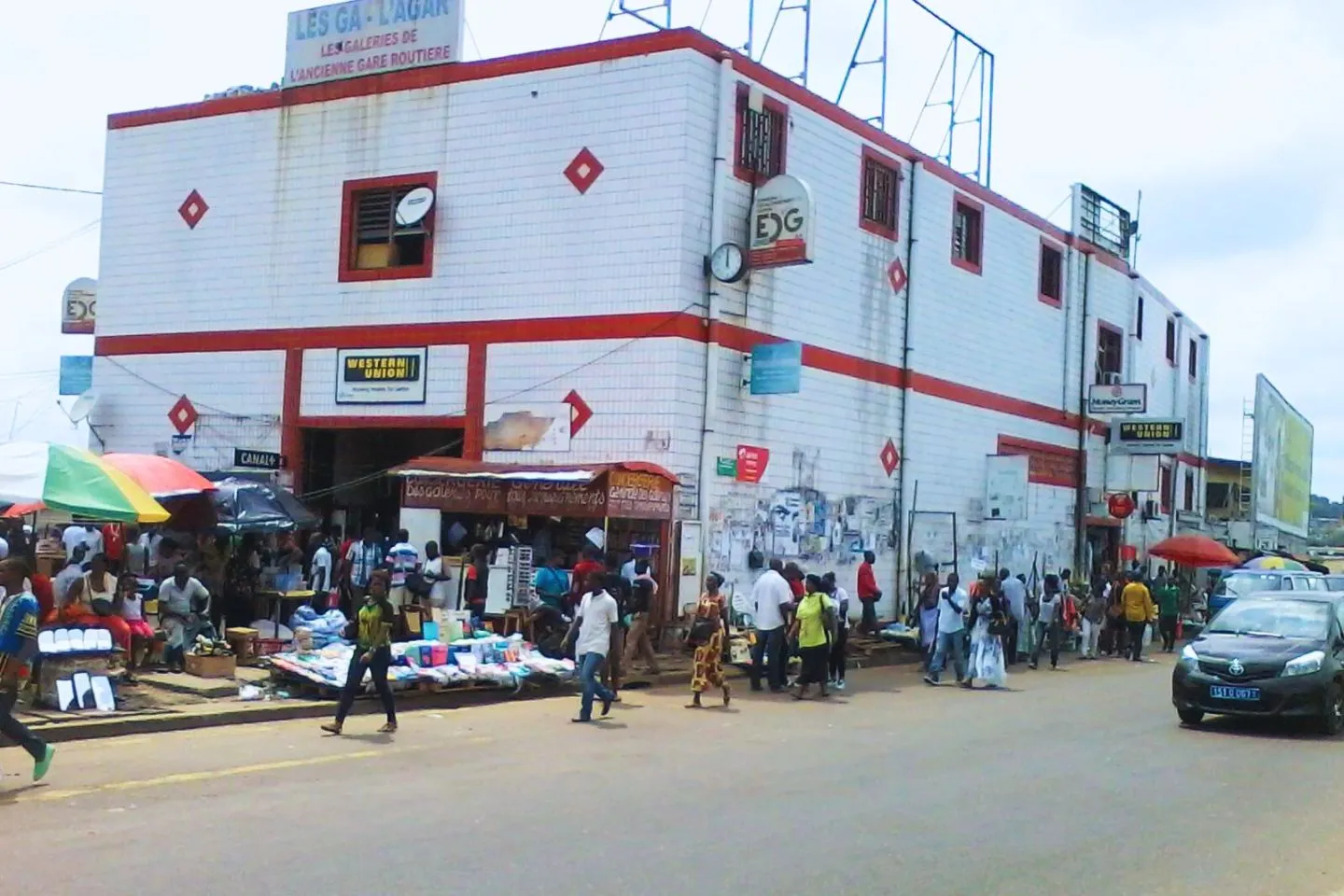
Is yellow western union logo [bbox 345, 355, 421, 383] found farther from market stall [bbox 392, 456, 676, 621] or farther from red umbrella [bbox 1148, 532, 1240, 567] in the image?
red umbrella [bbox 1148, 532, 1240, 567]

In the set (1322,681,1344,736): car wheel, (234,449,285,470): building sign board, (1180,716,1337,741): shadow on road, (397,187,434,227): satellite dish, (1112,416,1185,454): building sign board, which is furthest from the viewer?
(1112,416,1185,454): building sign board

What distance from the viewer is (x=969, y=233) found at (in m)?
28.9

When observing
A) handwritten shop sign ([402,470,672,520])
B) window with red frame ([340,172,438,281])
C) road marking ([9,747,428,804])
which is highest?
window with red frame ([340,172,438,281])

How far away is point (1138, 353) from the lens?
37.5m

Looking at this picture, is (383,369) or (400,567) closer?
(400,567)

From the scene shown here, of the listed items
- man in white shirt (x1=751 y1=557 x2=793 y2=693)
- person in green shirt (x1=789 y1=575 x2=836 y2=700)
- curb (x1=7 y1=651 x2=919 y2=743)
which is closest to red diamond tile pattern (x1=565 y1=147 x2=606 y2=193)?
man in white shirt (x1=751 y1=557 x2=793 y2=693)

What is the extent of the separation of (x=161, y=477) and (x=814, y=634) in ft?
27.7

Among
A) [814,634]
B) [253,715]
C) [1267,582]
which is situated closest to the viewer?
[253,715]

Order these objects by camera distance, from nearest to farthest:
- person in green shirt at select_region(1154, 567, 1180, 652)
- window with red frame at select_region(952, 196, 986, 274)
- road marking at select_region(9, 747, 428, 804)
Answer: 1. road marking at select_region(9, 747, 428, 804)
2. window with red frame at select_region(952, 196, 986, 274)
3. person in green shirt at select_region(1154, 567, 1180, 652)

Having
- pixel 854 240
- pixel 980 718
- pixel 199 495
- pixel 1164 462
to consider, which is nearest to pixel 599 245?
pixel 854 240

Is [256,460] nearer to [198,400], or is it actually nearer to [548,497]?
[198,400]

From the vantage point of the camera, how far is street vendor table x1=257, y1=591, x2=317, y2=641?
65.1 feet

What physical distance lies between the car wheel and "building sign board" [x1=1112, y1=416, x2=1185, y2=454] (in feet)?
65.9

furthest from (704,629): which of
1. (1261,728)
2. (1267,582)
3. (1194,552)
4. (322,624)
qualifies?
(1194,552)
